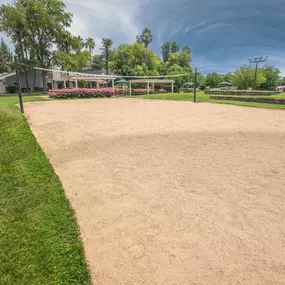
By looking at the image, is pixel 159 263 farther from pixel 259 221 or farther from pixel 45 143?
pixel 45 143

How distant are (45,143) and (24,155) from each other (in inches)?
45.5

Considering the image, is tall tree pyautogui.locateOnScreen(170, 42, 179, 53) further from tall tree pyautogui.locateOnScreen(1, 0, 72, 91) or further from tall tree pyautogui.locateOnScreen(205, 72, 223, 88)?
tall tree pyautogui.locateOnScreen(1, 0, 72, 91)

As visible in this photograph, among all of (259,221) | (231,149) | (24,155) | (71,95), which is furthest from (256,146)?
(71,95)

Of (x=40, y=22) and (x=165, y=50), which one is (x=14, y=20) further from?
(x=165, y=50)

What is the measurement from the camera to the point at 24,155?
14.3 feet

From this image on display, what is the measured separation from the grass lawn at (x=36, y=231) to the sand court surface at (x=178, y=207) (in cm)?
16

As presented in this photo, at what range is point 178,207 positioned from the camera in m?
2.68

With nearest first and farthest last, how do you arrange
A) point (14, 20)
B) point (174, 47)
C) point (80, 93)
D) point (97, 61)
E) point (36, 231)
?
point (36, 231) < point (80, 93) < point (14, 20) < point (97, 61) < point (174, 47)

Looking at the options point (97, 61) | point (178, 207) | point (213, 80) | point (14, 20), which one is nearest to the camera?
point (178, 207)

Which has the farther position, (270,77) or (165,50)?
(165,50)

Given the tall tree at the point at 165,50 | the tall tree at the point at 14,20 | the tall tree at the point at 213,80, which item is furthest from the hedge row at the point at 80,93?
the tall tree at the point at 165,50

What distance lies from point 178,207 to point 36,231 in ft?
5.57

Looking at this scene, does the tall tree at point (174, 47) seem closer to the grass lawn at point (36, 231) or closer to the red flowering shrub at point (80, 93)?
the red flowering shrub at point (80, 93)

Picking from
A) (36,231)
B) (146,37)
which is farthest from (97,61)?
(36,231)
